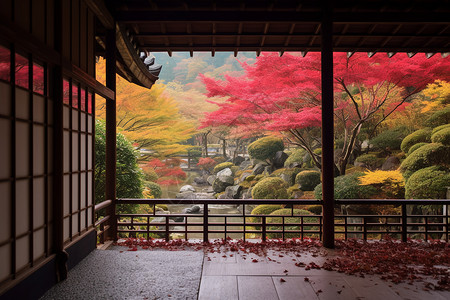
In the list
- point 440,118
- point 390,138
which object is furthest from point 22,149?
point 440,118

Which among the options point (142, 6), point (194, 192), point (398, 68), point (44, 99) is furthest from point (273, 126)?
point (194, 192)

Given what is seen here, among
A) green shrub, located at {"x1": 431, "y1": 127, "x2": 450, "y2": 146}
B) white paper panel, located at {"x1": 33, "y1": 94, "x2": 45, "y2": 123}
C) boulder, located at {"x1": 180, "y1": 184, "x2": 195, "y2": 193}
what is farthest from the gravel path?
boulder, located at {"x1": 180, "y1": 184, "x2": 195, "y2": 193}

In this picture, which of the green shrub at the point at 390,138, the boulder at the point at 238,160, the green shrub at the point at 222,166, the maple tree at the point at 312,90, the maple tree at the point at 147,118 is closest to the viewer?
the maple tree at the point at 312,90

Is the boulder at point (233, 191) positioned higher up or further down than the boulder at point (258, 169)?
further down

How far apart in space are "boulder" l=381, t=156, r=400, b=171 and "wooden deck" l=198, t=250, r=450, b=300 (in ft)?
19.0

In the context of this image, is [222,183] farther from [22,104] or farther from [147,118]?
[22,104]

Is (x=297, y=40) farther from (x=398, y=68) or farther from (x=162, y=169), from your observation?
(x=162, y=169)

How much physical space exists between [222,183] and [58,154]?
33.2 feet

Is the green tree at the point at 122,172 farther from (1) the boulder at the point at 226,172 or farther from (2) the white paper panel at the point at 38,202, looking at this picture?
(1) the boulder at the point at 226,172

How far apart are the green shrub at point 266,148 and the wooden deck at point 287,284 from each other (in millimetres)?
7787

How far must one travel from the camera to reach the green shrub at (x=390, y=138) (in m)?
8.26

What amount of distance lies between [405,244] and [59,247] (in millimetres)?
4214

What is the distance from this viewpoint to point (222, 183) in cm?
1248

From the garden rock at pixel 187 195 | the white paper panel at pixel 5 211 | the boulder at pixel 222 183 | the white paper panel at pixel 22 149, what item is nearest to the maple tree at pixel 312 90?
the boulder at pixel 222 183
